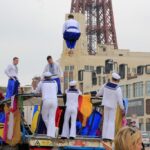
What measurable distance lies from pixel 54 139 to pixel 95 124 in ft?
3.42

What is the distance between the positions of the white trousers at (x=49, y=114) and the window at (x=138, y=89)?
48.4 meters

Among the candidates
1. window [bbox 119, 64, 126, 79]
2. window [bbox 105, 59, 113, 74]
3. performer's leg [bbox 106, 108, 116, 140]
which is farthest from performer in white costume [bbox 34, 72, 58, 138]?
window [bbox 105, 59, 113, 74]

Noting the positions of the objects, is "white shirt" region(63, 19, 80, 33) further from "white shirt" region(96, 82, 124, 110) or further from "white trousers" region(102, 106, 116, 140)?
"white trousers" region(102, 106, 116, 140)

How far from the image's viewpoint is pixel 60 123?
438 inches

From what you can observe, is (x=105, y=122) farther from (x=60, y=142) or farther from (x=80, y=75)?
(x=80, y=75)

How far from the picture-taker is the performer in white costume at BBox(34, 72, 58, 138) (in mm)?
10492

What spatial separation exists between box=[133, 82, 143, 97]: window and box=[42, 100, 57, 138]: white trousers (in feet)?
159

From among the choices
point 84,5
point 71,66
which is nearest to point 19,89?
point 71,66

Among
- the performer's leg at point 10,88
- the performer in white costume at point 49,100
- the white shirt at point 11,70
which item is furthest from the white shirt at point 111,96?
the white shirt at point 11,70

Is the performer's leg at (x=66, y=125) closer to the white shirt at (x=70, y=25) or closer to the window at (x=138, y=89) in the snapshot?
the white shirt at (x=70, y=25)

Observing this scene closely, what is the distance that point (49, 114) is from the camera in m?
10.7

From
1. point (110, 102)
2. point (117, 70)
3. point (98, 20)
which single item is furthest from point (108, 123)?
point (98, 20)

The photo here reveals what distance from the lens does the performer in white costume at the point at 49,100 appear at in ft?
34.4

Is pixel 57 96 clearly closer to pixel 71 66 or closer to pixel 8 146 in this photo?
pixel 8 146
